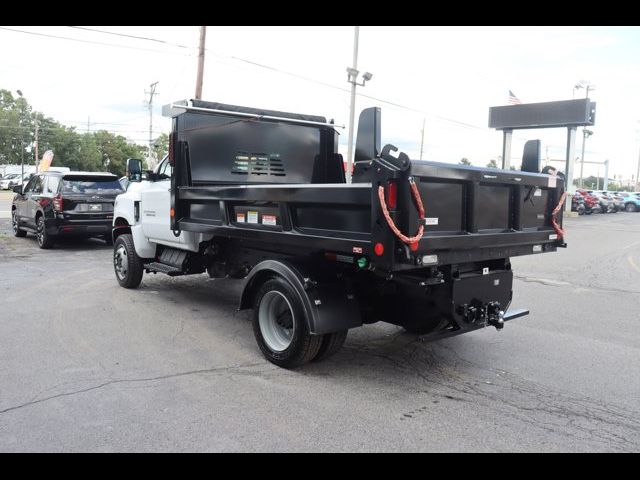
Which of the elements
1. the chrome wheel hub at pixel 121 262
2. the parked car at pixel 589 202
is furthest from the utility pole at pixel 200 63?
the parked car at pixel 589 202

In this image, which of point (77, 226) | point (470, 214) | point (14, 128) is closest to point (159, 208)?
point (470, 214)

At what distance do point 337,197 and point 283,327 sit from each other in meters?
1.56

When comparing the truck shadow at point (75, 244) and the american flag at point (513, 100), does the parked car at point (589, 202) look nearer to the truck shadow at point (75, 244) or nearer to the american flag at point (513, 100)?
the american flag at point (513, 100)

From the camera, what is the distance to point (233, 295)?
27.0ft

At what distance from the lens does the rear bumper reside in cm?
1268

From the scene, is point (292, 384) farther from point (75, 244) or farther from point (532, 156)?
point (75, 244)

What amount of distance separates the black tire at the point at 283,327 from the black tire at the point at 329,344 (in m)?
0.06

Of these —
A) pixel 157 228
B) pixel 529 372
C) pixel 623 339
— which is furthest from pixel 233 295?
pixel 623 339

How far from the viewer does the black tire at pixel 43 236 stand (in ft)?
42.3

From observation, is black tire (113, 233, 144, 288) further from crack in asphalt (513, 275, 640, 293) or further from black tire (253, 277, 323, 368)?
crack in asphalt (513, 275, 640, 293)

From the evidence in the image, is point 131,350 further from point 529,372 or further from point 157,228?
point 529,372

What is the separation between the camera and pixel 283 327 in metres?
5.20

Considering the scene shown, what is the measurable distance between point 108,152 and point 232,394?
95.9m

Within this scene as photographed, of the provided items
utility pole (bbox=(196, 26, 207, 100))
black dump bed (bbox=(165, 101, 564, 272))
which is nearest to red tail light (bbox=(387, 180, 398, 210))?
black dump bed (bbox=(165, 101, 564, 272))
